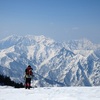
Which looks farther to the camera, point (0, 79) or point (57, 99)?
point (0, 79)

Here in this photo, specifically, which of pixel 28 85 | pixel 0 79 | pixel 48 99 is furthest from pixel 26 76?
pixel 0 79

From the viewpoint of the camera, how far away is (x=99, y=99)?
17.0 m

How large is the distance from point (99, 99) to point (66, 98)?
2.39m

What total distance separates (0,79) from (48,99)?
4422 centimetres

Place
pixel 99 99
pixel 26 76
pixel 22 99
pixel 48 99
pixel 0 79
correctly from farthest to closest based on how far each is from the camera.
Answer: pixel 0 79 < pixel 26 76 < pixel 22 99 < pixel 48 99 < pixel 99 99

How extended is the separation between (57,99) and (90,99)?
2.36 meters

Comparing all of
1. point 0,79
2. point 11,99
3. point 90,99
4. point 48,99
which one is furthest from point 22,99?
point 0,79

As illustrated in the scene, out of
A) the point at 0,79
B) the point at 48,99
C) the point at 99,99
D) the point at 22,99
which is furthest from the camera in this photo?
the point at 0,79

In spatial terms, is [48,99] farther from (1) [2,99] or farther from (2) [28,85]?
(2) [28,85]

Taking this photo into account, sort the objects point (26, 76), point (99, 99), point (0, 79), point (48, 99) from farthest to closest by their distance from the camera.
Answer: point (0, 79), point (26, 76), point (48, 99), point (99, 99)

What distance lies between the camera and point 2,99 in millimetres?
19891

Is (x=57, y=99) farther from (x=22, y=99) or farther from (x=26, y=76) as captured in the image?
(x=26, y=76)

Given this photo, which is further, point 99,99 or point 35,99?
point 35,99

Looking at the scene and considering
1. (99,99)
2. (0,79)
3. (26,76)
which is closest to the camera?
(99,99)
